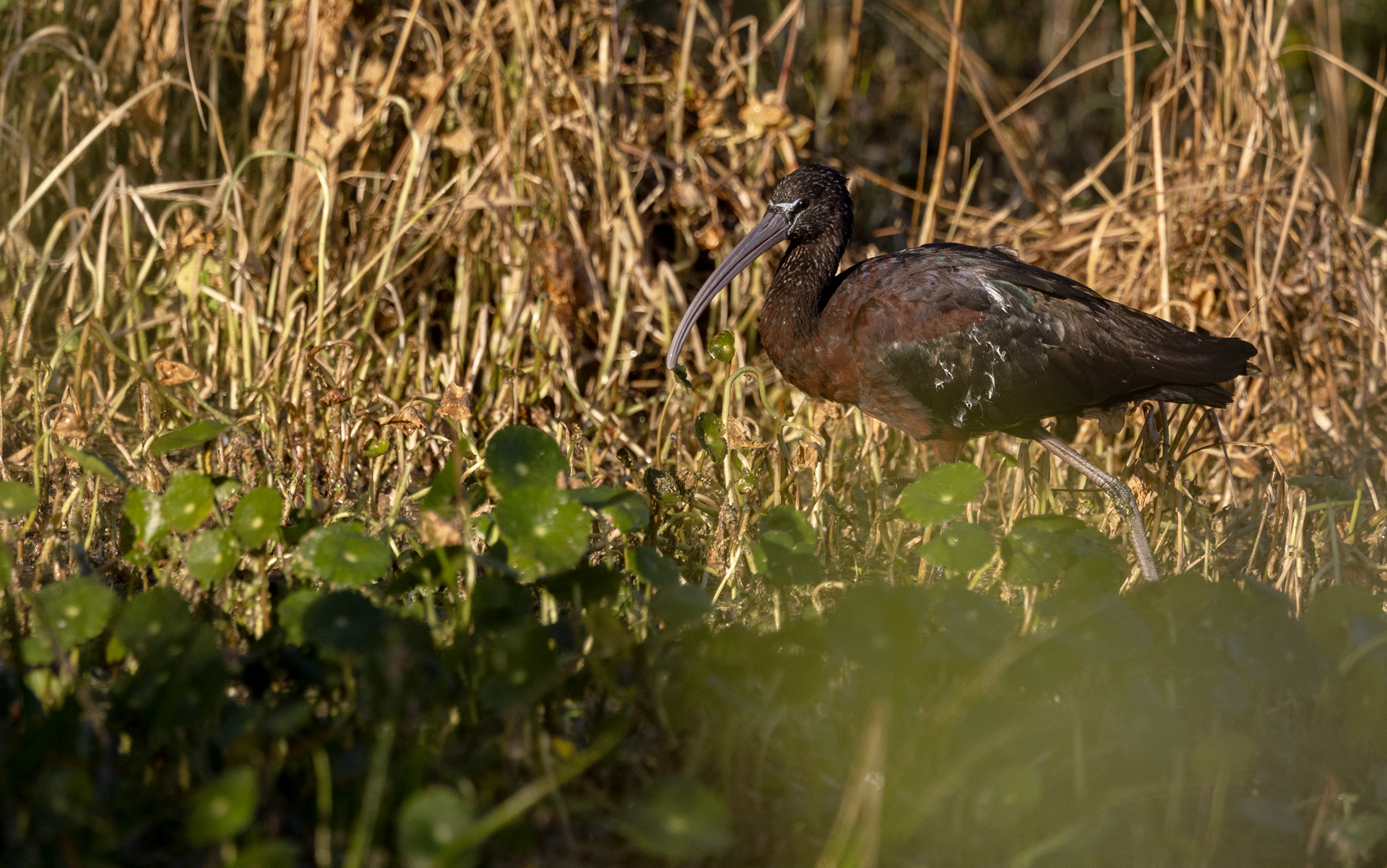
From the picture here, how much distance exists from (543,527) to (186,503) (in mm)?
769

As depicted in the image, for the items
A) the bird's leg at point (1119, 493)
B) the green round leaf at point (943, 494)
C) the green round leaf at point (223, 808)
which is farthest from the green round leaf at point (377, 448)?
the bird's leg at point (1119, 493)

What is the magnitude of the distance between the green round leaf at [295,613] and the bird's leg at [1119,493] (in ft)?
7.46

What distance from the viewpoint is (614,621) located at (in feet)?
7.09

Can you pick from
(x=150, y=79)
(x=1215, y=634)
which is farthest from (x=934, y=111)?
(x=1215, y=634)

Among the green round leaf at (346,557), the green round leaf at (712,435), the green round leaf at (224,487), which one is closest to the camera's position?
the green round leaf at (346,557)

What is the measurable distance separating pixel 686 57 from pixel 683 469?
78.9 inches

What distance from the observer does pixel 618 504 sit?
2488mm

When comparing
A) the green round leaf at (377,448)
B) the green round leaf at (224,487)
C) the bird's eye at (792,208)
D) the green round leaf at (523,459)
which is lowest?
the green round leaf at (377,448)

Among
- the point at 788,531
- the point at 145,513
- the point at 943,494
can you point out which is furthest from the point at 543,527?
the point at 943,494

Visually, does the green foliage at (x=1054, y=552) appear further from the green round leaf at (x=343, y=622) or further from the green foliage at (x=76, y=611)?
the green foliage at (x=76, y=611)

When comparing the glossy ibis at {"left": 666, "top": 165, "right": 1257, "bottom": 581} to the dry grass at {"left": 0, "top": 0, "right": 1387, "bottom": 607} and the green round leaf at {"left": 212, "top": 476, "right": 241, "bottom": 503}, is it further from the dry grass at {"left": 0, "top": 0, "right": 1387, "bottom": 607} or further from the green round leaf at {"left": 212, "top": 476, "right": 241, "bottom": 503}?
the green round leaf at {"left": 212, "top": 476, "right": 241, "bottom": 503}

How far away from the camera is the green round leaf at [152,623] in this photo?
2.08 m

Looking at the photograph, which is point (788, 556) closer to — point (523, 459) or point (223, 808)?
point (523, 459)

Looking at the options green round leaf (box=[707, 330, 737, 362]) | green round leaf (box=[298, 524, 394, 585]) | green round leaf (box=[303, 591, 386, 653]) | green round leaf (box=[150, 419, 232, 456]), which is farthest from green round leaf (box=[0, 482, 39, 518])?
green round leaf (box=[707, 330, 737, 362])
